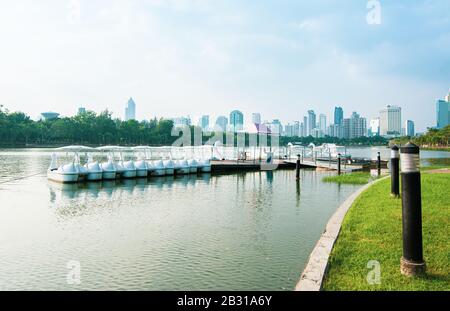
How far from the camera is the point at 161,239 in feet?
38.1

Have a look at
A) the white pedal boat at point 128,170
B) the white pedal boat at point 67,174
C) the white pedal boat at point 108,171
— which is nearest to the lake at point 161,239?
the white pedal boat at point 67,174

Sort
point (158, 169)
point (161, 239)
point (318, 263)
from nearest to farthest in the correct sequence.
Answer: point (318, 263) → point (161, 239) → point (158, 169)

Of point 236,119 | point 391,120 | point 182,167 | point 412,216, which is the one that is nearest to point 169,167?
point 182,167

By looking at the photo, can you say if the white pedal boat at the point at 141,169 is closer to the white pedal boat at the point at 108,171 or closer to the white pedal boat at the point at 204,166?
the white pedal boat at the point at 108,171

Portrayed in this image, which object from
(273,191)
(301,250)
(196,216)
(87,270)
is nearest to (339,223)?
(301,250)

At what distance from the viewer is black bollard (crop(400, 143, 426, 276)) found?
670 centimetres

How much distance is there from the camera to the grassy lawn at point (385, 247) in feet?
21.2

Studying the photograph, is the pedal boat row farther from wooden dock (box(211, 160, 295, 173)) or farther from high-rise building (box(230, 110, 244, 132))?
high-rise building (box(230, 110, 244, 132))

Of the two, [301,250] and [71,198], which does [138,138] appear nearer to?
Answer: [71,198]

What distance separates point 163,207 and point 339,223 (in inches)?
346

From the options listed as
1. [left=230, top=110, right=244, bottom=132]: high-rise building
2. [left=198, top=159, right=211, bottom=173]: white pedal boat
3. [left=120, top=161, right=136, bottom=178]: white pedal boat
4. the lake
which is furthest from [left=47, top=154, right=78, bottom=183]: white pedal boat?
[left=230, top=110, right=244, bottom=132]: high-rise building

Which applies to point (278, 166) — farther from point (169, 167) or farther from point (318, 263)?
point (318, 263)

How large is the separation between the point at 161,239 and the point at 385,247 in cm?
620

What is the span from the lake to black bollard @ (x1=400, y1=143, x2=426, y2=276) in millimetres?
2249
